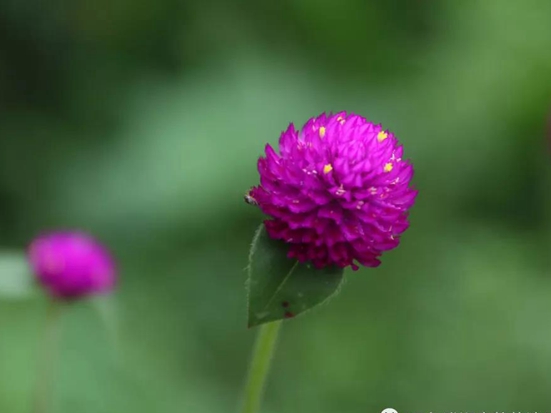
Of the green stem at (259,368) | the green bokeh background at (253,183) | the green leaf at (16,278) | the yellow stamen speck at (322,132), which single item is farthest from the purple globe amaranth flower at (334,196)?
the green bokeh background at (253,183)

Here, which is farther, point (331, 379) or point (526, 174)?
point (526, 174)

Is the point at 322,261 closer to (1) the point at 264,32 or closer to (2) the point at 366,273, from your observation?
(2) the point at 366,273

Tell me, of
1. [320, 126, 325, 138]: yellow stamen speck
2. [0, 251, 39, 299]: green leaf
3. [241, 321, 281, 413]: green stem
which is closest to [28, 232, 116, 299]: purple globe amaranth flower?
[0, 251, 39, 299]: green leaf

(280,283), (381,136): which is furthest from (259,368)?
(381,136)

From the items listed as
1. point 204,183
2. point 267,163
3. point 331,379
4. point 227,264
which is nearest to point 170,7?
point 204,183

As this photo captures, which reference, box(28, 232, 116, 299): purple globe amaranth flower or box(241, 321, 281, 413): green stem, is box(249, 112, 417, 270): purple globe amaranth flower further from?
box(28, 232, 116, 299): purple globe amaranth flower

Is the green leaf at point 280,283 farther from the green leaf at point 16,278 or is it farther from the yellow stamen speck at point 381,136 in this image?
the green leaf at point 16,278
